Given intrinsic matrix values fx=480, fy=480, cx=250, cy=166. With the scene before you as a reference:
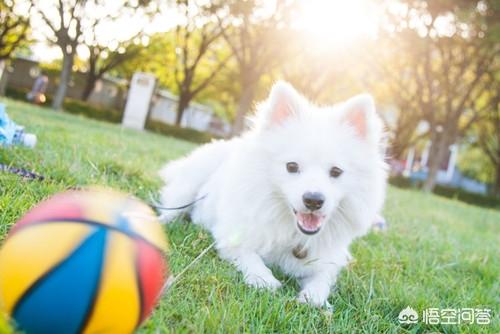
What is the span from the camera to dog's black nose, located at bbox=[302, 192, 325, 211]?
2537 millimetres

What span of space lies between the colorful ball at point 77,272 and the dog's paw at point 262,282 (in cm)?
106

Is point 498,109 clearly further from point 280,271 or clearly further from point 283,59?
point 280,271

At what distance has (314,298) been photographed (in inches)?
100

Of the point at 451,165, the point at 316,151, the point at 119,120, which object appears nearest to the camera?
the point at 316,151

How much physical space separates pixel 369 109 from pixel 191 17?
64.6 feet

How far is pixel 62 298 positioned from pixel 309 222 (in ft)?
5.26

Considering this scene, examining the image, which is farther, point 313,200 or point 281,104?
point 281,104

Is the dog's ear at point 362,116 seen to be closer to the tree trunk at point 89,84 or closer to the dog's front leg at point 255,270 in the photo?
the dog's front leg at point 255,270

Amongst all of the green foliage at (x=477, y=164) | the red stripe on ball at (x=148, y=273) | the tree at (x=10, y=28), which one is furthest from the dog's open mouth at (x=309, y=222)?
the green foliage at (x=477, y=164)

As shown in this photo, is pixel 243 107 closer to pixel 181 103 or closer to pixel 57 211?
pixel 181 103

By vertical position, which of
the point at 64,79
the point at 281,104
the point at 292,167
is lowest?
the point at 292,167

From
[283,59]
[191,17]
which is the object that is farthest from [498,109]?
[191,17]

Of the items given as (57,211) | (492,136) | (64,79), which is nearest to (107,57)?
(64,79)

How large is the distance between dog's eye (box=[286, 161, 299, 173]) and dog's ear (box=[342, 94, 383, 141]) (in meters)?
0.49
